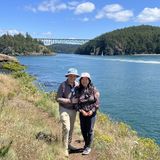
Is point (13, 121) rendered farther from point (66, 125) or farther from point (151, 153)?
point (151, 153)

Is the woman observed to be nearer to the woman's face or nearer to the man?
the woman's face

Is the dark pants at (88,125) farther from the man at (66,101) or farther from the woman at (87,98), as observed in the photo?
the man at (66,101)

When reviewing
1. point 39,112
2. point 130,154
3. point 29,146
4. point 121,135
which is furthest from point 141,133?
point 29,146

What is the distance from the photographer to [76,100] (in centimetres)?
909

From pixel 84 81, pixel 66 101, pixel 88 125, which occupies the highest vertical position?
pixel 84 81

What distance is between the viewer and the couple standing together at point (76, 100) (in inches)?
355

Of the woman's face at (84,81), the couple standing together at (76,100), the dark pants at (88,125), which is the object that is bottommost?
the dark pants at (88,125)

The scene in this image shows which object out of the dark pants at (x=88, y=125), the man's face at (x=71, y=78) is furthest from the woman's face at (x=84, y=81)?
the dark pants at (x=88, y=125)

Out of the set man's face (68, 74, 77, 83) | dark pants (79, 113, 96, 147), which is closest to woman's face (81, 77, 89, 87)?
man's face (68, 74, 77, 83)

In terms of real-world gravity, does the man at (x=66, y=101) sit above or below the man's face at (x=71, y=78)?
below

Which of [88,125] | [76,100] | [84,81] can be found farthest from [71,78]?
[88,125]

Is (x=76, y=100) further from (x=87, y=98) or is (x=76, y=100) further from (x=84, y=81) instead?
(x=84, y=81)

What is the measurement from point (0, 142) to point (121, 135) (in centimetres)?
781

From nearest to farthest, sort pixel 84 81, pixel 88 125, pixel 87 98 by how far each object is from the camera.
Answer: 1. pixel 84 81
2. pixel 87 98
3. pixel 88 125
